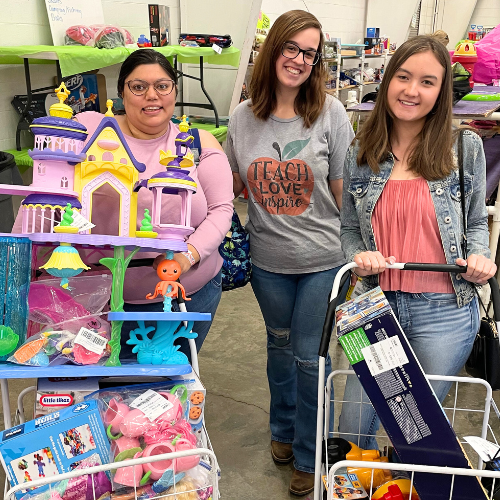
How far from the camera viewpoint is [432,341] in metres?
1.56

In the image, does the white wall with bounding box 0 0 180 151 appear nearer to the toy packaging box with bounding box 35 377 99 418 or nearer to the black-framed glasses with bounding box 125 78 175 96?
the black-framed glasses with bounding box 125 78 175 96

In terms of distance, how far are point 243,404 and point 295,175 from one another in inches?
55.9

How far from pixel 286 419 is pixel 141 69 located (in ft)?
4.94

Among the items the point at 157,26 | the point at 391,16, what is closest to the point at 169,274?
the point at 157,26

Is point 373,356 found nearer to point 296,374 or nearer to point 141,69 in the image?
point 141,69

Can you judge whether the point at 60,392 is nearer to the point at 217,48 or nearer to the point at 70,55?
the point at 70,55

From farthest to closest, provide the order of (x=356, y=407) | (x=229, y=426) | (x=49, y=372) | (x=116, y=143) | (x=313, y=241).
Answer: (x=229, y=426), (x=313, y=241), (x=356, y=407), (x=116, y=143), (x=49, y=372)

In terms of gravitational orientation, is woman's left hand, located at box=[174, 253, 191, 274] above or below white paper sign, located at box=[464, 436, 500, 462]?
above

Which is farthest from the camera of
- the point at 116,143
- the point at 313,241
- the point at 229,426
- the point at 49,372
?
the point at 229,426

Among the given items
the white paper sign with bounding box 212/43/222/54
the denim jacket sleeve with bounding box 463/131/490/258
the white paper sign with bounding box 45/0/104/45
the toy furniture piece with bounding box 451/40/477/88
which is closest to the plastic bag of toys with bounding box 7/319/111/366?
the denim jacket sleeve with bounding box 463/131/490/258

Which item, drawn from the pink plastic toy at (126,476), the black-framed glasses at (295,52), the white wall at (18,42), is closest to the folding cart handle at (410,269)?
the pink plastic toy at (126,476)

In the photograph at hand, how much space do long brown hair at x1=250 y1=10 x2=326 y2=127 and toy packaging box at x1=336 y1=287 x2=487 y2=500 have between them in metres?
0.96

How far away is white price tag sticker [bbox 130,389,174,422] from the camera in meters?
1.26

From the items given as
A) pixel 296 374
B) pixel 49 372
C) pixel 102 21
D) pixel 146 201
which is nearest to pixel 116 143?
pixel 146 201
